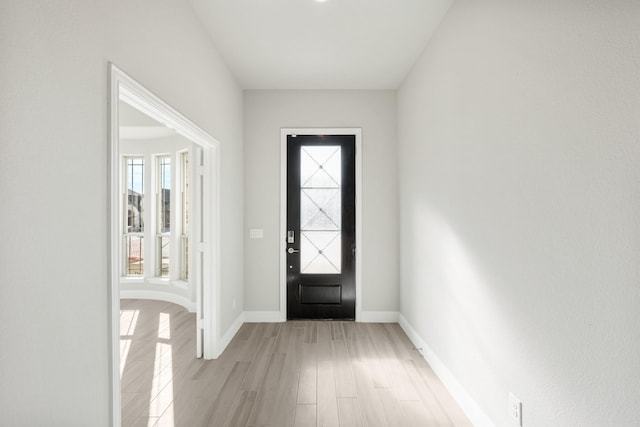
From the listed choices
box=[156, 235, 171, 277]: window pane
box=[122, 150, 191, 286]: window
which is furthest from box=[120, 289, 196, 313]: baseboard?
box=[156, 235, 171, 277]: window pane

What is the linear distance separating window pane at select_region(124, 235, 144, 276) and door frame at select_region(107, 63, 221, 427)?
10.8 feet

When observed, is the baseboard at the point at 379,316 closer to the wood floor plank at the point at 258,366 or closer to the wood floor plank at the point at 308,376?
the wood floor plank at the point at 308,376

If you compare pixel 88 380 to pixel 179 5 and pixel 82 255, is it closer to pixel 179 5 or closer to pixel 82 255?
pixel 82 255

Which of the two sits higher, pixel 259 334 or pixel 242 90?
pixel 242 90

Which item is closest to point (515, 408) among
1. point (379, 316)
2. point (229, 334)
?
point (379, 316)

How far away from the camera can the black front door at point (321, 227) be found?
4078mm

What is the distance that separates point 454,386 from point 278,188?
2.74 m

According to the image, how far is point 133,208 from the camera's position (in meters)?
5.60

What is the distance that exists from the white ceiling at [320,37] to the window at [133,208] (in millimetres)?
2966

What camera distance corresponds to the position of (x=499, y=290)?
179 cm

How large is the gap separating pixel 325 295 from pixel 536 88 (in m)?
3.18

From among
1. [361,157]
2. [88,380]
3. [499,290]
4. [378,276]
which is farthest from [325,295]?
[88,380]

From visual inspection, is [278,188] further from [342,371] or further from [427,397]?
[427,397]

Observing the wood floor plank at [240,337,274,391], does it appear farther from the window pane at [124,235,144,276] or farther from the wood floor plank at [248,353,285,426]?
the window pane at [124,235,144,276]
